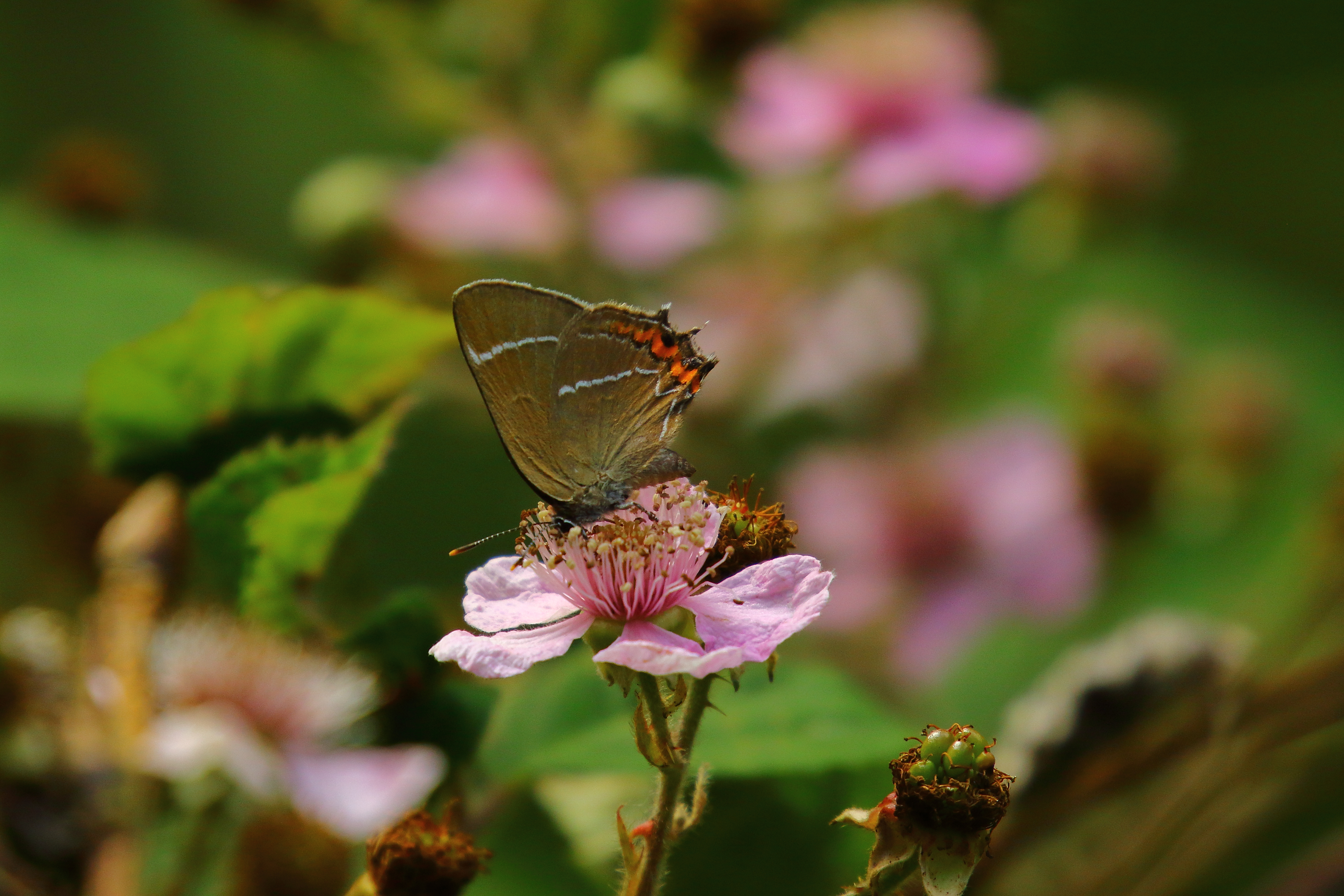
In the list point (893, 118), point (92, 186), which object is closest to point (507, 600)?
point (893, 118)

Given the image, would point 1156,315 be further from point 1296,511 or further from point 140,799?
point 140,799

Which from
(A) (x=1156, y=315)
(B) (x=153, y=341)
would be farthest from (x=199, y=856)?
(A) (x=1156, y=315)

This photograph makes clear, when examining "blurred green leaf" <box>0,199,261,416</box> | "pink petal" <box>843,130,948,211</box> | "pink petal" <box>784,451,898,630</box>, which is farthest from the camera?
"pink petal" <box>784,451,898,630</box>

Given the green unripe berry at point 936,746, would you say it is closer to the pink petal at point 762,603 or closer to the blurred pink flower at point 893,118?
the pink petal at point 762,603

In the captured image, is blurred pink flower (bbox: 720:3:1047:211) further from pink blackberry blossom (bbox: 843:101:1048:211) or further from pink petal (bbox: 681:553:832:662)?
pink petal (bbox: 681:553:832:662)

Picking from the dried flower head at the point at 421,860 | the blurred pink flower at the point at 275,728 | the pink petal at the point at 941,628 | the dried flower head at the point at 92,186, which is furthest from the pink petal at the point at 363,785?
the dried flower head at the point at 92,186

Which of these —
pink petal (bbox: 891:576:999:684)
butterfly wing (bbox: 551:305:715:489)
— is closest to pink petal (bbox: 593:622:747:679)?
butterfly wing (bbox: 551:305:715:489)

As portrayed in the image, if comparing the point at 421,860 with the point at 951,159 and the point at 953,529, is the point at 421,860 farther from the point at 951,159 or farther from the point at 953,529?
the point at 953,529
